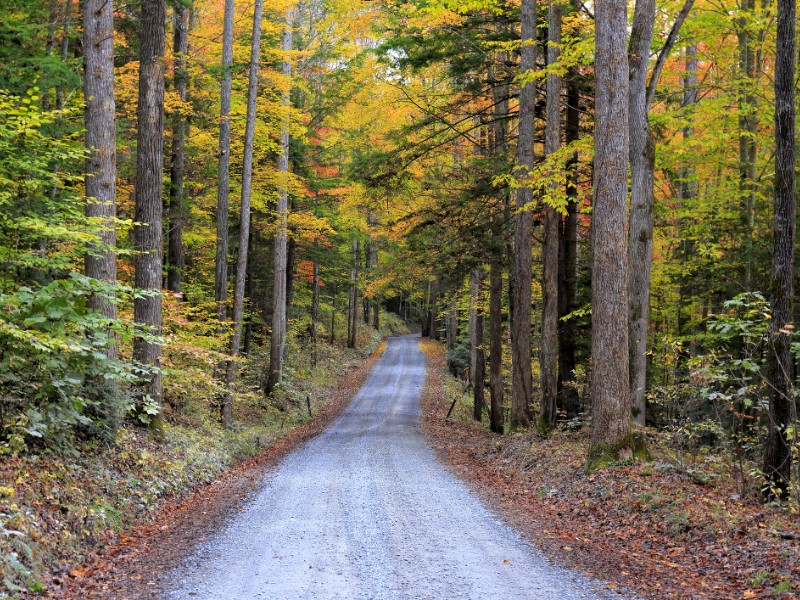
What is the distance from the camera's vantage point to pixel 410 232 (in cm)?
1730

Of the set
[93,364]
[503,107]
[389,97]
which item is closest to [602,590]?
[93,364]

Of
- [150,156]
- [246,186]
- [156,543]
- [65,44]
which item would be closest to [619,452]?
[156,543]

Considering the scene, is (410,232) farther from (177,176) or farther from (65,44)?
(65,44)

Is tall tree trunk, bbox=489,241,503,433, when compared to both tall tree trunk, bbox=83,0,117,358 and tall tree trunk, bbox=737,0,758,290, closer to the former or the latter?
tall tree trunk, bbox=737,0,758,290

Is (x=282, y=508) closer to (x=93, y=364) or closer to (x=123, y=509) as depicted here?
(x=123, y=509)

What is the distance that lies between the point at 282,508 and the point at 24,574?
153 inches

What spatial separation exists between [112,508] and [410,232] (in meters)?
11.4

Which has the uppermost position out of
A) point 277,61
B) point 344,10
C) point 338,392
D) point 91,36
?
point 344,10

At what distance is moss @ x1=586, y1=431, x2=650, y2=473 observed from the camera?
374 inches

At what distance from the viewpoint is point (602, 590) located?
5441mm

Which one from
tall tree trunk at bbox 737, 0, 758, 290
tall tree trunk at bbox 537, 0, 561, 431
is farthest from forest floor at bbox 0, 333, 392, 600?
tall tree trunk at bbox 737, 0, 758, 290

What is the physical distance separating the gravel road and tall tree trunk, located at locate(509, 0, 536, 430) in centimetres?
434

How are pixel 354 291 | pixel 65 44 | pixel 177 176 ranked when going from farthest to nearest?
1. pixel 354 291
2. pixel 177 176
3. pixel 65 44

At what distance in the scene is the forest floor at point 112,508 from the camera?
5516 millimetres
